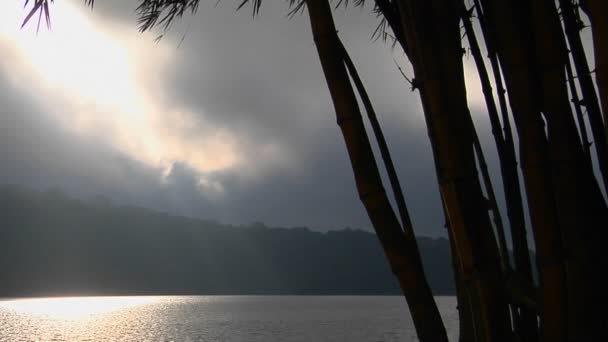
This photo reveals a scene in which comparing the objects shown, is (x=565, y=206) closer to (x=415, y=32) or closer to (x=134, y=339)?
(x=415, y=32)

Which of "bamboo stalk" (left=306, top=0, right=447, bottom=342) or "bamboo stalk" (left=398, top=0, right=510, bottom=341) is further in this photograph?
"bamboo stalk" (left=306, top=0, right=447, bottom=342)

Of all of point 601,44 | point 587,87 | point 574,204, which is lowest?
point 574,204

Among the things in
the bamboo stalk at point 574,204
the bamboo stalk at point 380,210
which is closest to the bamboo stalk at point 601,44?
the bamboo stalk at point 574,204

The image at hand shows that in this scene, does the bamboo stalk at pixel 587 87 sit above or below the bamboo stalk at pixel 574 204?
above

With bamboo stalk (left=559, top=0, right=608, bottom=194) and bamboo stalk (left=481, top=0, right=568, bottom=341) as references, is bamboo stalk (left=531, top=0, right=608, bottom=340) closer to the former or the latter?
bamboo stalk (left=481, top=0, right=568, bottom=341)

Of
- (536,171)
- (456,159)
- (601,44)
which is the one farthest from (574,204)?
(601,44)

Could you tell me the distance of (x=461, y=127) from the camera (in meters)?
2.81

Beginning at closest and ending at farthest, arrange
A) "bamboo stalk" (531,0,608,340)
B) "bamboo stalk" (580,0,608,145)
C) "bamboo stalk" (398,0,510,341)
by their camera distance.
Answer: "bamboo stalk" (580,0,608,145)
"bamboo stalk" (398,0,510,341)
"bamboo stalk" (531,0,608,340)

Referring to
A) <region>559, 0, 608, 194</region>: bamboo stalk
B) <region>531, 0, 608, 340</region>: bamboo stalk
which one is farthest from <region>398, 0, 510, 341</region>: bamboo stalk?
<region>559, 0, 608, 194</region>: bamboo stalk

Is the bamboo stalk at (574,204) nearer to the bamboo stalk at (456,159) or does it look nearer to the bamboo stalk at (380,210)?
the bamboo stalk at (456,159)

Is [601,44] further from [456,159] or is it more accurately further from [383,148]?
[383,148]

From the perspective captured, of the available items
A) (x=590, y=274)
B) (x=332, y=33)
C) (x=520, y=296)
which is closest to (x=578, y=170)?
(x=590, y=274)

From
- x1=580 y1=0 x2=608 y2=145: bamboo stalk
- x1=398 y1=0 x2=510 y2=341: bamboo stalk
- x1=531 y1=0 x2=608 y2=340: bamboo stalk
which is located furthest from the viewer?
x1=531 y1=0 x2=608 y2=340: bamboo stalk

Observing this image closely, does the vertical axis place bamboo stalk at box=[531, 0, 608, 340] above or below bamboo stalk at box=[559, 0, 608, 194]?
below
